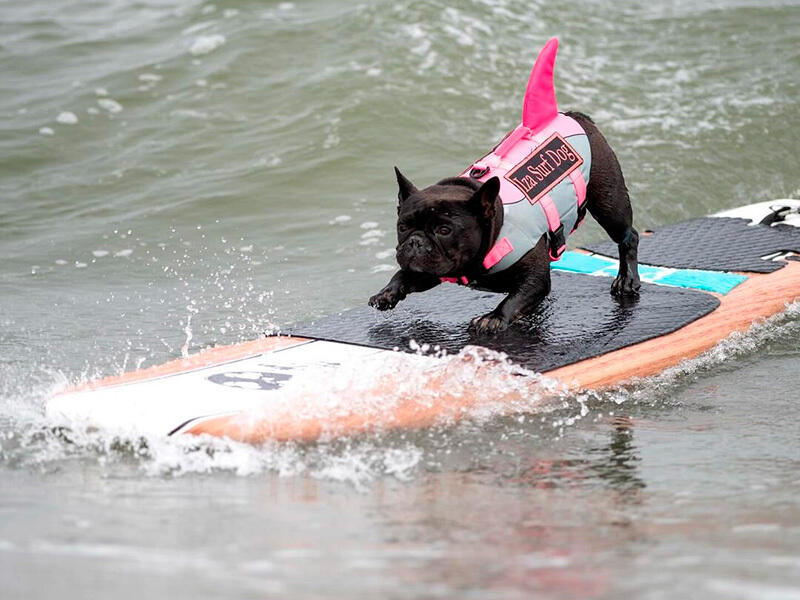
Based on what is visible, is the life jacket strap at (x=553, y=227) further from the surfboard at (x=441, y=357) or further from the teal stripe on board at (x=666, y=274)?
the teal stripe on board at (x=666, y=274)

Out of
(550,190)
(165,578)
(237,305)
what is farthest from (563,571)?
(237,305)

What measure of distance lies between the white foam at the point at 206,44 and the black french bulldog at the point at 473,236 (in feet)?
22.9

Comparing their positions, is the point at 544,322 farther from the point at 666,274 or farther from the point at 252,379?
the point at 252,379

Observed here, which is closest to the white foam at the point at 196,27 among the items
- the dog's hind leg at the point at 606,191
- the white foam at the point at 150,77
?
the white foam at the point at 150,77

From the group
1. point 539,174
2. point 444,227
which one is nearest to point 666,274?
point 539,174

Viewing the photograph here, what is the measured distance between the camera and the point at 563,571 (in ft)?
8.74

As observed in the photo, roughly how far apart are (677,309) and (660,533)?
252 centimetres

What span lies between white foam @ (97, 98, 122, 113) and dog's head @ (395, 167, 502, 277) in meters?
6.75

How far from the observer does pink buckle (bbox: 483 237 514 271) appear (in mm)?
4629

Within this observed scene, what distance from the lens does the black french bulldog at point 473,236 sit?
4.48 meters

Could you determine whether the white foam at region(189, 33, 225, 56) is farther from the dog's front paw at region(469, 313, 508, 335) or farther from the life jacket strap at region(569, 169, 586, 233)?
the dog's front paw at region(469, 313, 508, 335)

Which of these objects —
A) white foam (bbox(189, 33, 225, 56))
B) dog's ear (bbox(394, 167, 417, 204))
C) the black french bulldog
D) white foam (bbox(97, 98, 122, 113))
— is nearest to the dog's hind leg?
the black french bulldog

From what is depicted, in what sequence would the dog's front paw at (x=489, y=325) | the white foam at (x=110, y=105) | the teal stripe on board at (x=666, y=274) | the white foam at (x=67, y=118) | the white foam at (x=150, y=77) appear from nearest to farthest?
the dog's front paw at (x=489, y=325), the teal stripe on board at (x=666, y=274), the white foam at (x=67, y=118), the white foam at (x=110, y=105), the white foam at (x=150, y=77)

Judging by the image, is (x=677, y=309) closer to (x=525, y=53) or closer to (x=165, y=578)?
(x=165, y=578)
